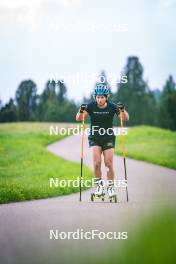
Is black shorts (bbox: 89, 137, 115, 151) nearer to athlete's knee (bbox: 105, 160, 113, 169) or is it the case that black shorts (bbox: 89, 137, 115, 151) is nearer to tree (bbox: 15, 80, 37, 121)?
athlete's knee (bbox: 105, 160, 113, 169)

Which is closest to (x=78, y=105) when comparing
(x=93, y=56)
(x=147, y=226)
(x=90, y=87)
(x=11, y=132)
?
(x=90, y=87)

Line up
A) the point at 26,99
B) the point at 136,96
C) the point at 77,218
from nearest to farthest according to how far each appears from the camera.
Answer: the point at 77,218 → the point at 26,99 → the point at 136,96

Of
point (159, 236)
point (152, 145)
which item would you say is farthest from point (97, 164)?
point (159, 236)

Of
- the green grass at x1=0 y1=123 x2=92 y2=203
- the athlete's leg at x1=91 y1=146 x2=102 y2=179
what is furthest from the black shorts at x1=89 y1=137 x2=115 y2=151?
the green grass at x1=0 y1=123 x2=92 y2=203

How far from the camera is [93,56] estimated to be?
7246 millimetres

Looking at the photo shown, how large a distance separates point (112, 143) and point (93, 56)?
4.19 feet

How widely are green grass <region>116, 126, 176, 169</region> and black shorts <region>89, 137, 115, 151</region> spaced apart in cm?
19

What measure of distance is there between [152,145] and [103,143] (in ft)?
8.79

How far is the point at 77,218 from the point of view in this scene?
566 cm

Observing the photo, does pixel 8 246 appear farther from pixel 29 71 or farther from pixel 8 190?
pixel 29 71

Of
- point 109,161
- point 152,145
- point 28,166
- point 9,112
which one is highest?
point 9,112

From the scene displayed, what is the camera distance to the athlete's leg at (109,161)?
22.6 feet

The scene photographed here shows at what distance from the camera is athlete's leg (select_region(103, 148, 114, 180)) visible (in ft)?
22.6

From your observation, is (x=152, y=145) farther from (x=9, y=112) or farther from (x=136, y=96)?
(x=9, y=112)
